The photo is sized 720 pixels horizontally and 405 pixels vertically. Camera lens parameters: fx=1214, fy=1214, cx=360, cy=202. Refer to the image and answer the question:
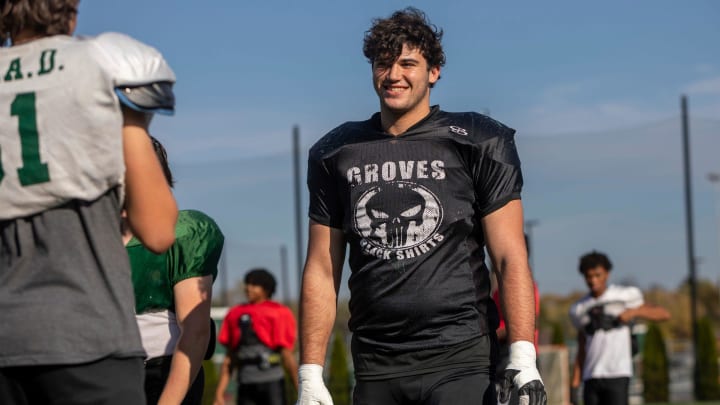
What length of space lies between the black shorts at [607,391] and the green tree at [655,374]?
21.4 m

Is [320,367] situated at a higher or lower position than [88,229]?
lower

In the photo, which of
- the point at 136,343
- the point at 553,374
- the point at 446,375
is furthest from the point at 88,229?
the point at 553,374

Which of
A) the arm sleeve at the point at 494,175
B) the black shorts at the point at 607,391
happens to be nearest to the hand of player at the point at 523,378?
the arm sleeve at the point at 494,175

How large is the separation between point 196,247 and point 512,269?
119 cm

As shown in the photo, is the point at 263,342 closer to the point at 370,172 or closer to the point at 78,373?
the point at 370,172

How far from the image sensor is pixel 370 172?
469cm

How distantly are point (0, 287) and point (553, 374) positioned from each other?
21353mm

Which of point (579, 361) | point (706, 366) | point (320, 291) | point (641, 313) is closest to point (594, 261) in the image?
point (641, 313)

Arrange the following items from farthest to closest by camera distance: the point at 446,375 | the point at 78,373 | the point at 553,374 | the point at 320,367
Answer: the point at 553,374 < the point at 320,367 < the point at 446,375 < the point at 78,373

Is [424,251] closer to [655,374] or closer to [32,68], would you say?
[32,68]

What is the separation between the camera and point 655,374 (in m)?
32.1

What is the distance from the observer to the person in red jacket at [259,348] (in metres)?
12.5

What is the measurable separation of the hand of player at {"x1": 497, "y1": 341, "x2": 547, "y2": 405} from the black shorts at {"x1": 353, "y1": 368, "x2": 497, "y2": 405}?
7 centimetres

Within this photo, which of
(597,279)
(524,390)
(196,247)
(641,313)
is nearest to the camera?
(524,390)
